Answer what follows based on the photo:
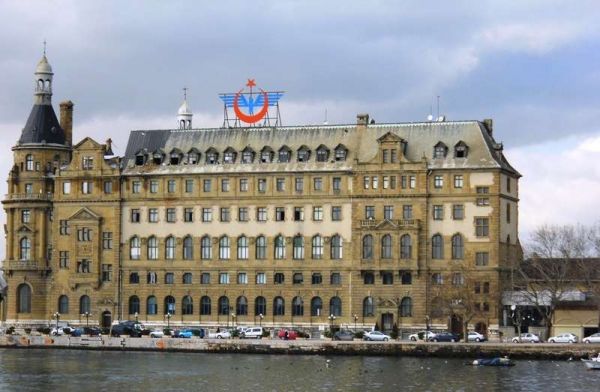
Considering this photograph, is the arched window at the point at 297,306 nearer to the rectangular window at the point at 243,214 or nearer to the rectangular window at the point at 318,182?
the rectangular window at the point at 243,214

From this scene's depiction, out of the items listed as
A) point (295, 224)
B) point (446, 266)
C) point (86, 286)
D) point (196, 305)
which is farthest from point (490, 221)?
point (86, 286)

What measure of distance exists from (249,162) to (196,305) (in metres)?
16.9

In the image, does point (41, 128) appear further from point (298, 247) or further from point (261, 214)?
point (298, 247)

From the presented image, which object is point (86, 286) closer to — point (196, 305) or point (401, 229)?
point (196, 305)

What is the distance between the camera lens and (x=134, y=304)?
18050cm

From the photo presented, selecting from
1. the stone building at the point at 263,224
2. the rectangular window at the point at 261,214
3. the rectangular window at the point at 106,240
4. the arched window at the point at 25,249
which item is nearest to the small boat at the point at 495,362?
the stone building at the point at 263,224

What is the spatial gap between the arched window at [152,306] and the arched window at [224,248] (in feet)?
30.3

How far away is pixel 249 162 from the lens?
17725 centimetres

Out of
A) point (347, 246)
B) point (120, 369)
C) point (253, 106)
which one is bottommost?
point (120, 369)

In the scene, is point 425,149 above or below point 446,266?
above

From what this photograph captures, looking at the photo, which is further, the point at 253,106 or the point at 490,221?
the point at 253,106

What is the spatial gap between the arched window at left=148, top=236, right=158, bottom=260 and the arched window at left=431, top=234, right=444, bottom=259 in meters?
31.6

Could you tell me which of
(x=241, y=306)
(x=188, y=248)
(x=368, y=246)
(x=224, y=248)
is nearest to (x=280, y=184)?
(x=224, y=248)

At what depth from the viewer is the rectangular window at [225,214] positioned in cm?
17712
